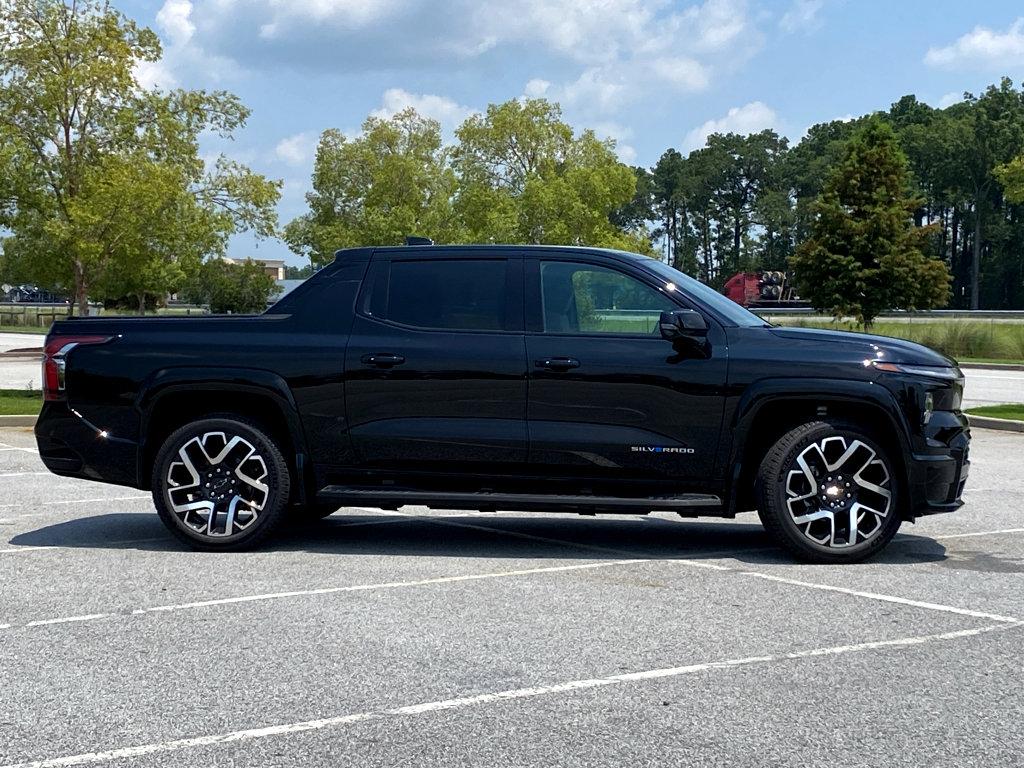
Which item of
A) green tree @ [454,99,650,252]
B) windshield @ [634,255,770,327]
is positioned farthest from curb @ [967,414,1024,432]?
green tree @ [454,99,650,252]

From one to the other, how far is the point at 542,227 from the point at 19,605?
4602cm

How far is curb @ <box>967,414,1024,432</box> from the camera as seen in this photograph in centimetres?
1652

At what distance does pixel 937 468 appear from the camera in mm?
7414

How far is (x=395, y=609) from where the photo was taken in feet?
20.9

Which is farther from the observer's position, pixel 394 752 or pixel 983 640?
pixel 983 640

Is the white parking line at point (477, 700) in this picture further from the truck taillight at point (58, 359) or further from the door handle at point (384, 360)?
the truck taillight at point (58, 359)

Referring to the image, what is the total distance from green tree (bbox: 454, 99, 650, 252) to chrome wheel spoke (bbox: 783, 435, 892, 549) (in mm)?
42255

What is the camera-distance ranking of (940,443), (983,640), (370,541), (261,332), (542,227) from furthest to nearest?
(542,227) < (370,541) < (261,332) < (940,443) < (983,640)

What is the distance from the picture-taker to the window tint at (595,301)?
7.72 metres

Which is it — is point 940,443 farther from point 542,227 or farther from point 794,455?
point 542,227

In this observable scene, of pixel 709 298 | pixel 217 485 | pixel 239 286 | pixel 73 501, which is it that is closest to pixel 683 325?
pixel 709 298

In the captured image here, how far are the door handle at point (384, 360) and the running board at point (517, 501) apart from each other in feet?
2.47

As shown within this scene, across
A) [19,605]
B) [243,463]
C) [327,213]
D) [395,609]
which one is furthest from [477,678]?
[327,213]

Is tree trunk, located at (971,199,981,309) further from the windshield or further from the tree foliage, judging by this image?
the windshield
